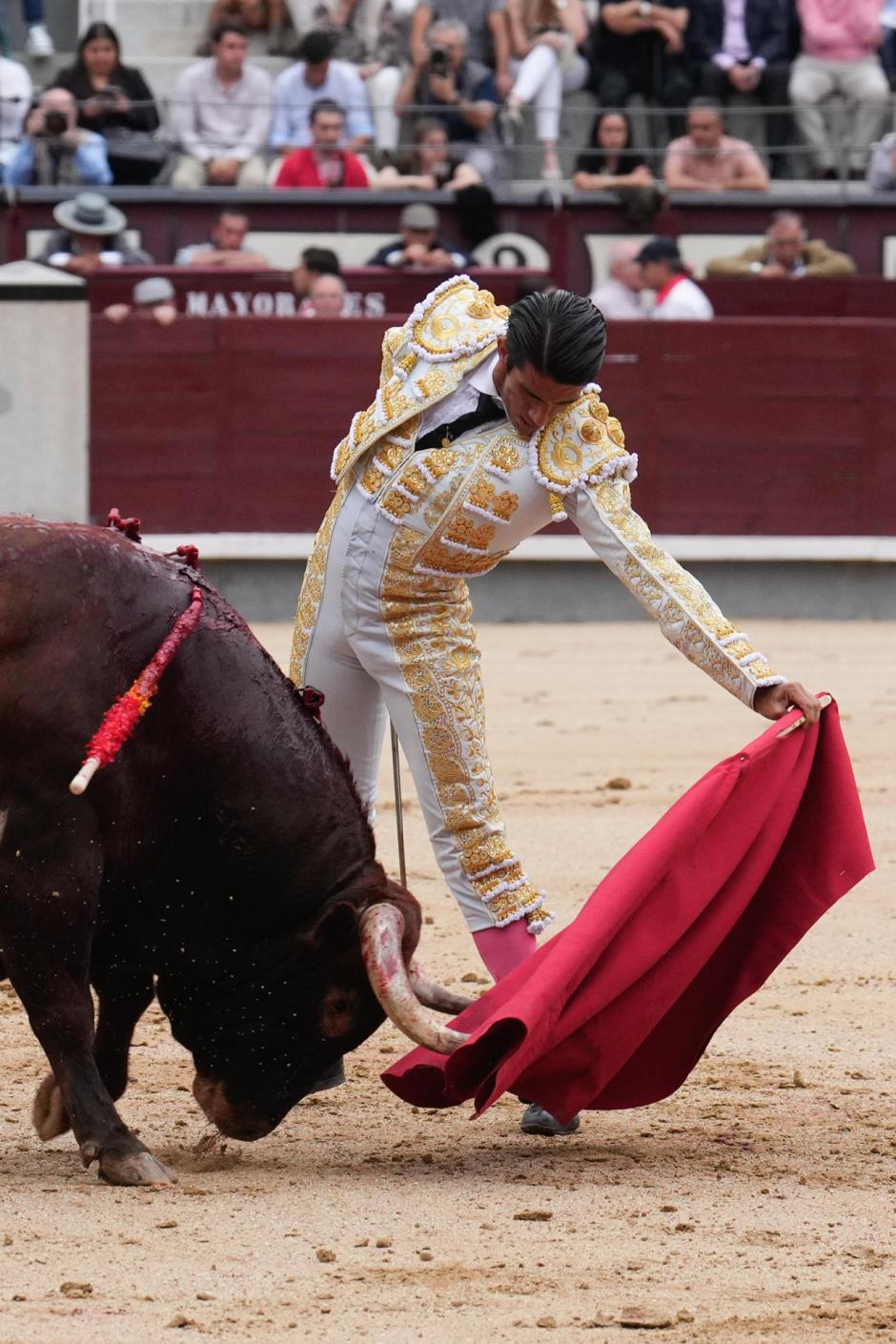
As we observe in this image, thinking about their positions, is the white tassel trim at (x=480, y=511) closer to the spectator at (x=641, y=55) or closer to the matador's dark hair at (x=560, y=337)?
the matador's dark hair at (x=560, y=337)

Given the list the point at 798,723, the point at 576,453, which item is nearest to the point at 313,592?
the point at 576,453

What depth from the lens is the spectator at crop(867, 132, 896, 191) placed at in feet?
30.7

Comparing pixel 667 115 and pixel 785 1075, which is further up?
pixel 667 115

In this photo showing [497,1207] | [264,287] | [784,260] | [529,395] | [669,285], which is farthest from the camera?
[784,260]

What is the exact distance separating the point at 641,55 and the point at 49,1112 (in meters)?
7.49

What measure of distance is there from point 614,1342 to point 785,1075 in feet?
4.03

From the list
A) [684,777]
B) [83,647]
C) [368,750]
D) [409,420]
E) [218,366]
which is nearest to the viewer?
[83,647]

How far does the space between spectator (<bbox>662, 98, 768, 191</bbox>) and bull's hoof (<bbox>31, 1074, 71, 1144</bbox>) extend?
22.2ft

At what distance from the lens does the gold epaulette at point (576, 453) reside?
2.96 metres

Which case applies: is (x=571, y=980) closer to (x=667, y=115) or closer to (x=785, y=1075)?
(x=785, y=1075)

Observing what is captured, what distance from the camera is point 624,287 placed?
8.85m

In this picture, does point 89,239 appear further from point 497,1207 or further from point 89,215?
point 497,1207

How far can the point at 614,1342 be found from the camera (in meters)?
2.28

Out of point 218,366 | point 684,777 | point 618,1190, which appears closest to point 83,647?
point 618,1190
